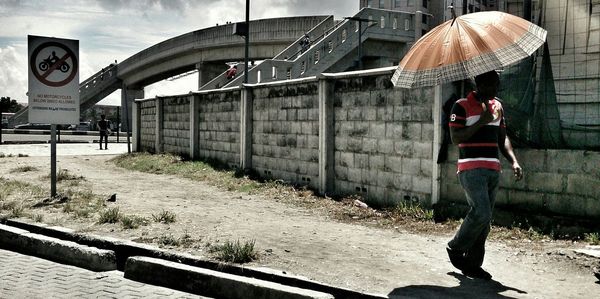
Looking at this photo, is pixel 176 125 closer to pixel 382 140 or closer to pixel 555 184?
pixel 382 140

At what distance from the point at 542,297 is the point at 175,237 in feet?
13.2

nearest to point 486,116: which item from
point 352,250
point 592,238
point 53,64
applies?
point 352,250

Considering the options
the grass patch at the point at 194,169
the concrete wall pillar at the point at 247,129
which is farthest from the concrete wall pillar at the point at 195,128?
the concrete wall pillar at the point at 247,129

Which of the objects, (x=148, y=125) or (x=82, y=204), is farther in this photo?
(x=148, y=125)

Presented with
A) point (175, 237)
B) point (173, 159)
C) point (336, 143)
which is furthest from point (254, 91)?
point (175, 237)

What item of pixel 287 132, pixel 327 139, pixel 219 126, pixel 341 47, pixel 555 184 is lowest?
pixel 555 184

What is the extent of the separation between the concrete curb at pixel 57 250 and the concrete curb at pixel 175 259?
0.63 feet

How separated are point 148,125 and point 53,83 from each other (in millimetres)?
10889

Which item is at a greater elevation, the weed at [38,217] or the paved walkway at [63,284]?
the weed at [38,217]

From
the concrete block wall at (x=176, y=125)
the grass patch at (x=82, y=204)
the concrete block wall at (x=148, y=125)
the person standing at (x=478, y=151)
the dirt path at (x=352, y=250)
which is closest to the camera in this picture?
the person standing at (x=478, y=151)

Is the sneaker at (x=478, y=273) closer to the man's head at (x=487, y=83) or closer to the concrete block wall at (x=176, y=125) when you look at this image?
the man's head at (x=487, y=83)

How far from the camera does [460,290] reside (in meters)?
4.62

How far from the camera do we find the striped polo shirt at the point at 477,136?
470 cm

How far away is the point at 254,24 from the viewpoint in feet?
116
